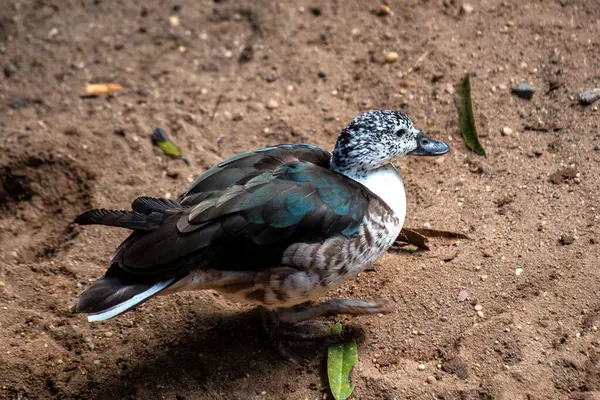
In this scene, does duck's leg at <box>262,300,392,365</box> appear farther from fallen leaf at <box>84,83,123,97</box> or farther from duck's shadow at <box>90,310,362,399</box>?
fallen leaf at <box>84,83,123,97</box>

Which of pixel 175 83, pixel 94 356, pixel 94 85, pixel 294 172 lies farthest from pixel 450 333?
pixel 94 85

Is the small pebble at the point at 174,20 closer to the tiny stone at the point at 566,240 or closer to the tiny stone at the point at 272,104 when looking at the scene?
the tiny stone at the point at 272,104

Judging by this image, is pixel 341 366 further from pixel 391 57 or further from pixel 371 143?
pixel 391 57

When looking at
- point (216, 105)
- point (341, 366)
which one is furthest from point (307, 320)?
point (216, 105)

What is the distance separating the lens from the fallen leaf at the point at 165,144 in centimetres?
510

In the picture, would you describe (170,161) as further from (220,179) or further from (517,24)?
(517,24)

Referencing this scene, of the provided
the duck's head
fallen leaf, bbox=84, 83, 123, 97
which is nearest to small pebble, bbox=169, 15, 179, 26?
fallen leaf, bbox=84, 83, 123, 97

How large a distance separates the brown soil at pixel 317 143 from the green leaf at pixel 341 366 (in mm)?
68

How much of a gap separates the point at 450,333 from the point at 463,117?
70.1 inches

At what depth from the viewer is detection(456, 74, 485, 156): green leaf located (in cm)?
480

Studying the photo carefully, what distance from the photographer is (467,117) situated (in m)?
4.94

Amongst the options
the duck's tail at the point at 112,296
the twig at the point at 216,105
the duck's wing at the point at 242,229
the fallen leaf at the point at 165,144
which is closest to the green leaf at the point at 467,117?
the duck's wing at the point at 242,229

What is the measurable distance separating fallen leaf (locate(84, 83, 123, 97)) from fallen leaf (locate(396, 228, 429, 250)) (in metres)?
2.72

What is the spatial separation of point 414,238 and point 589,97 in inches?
63.5
